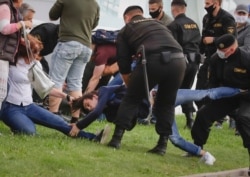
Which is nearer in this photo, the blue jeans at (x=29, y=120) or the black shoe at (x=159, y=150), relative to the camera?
the black shoe at (x=159, y=150)

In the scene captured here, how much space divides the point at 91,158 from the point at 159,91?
133cm

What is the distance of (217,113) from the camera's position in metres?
8.95

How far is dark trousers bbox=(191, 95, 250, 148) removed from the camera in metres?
8.55

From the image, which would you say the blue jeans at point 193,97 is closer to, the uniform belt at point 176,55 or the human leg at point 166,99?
the human leg at point 166,99

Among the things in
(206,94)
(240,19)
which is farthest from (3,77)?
(240,19)

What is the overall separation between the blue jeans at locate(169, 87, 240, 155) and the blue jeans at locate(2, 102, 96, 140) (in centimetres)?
104

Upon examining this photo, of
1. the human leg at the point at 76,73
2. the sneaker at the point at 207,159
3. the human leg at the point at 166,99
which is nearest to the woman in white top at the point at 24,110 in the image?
the human leg at the point at 166,99

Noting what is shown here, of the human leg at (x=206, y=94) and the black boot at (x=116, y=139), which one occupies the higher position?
the human leg at (x=206, y=94)

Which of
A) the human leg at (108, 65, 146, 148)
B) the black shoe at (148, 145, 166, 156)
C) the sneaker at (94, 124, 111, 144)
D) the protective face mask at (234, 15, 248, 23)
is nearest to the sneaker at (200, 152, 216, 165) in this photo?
the black shoe at (148, 145, 166, 156)

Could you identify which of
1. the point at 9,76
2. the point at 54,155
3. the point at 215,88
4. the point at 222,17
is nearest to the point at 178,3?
the point at 222,17

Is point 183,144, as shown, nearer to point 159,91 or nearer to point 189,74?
point 159,91

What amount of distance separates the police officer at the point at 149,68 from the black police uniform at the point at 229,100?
0.59 meters

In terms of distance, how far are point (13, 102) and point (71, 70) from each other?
190cm

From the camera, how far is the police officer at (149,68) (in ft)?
27.3
